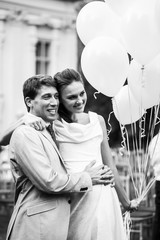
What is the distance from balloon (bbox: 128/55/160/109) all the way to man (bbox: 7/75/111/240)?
107 cm

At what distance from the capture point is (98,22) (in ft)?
13.3

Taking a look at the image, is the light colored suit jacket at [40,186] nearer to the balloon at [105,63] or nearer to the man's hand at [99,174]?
the man's hand at [99,174]

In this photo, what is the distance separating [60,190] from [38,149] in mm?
264

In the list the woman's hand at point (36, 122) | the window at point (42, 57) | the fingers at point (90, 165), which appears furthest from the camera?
the window at point (42, 57)

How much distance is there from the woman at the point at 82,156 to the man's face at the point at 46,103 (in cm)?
16

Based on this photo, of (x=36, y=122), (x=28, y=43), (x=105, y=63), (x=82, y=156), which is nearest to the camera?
(x=36, y=122)

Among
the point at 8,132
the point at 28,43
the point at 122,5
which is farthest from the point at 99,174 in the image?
the point at 28,43

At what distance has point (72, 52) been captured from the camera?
59.7 feet

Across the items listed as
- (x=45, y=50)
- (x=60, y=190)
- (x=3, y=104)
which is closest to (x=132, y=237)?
(x=60, y=190)

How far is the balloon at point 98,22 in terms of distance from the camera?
4.05 metres

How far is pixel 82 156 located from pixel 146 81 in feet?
3.32

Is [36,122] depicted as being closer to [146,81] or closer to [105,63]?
[105,63]

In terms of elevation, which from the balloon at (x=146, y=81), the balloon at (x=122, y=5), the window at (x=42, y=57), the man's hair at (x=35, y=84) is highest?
the window at (x=42, y=57)

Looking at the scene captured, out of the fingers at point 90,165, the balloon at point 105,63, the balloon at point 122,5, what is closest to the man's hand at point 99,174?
the fingers at point 90,165
